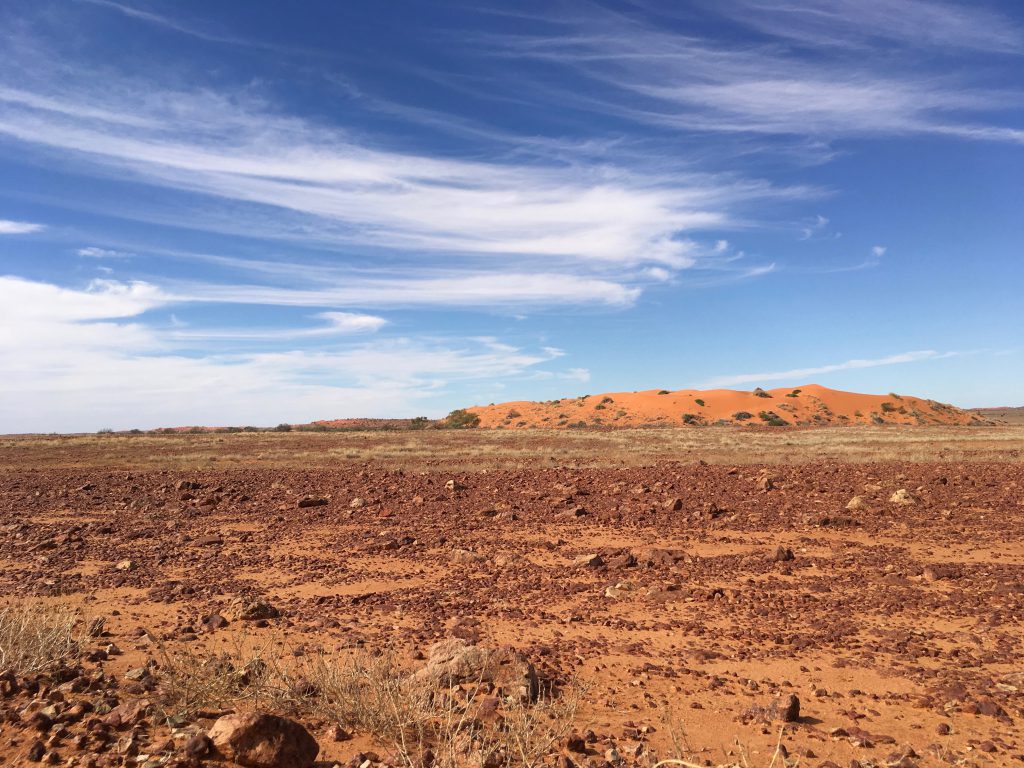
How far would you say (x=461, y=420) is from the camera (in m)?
71.9

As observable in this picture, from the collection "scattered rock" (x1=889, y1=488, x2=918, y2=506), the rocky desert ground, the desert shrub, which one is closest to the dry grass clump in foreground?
the rocky desert ground

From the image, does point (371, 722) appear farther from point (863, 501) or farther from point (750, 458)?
point (750, 458)

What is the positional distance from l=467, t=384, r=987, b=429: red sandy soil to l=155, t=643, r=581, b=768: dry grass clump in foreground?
5456cm

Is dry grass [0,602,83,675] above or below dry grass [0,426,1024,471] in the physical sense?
below

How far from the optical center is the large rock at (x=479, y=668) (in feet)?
15.9

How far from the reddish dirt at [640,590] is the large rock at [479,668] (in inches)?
19.7

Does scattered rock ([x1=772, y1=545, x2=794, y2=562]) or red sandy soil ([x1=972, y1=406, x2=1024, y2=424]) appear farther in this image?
red sandy soil ([x1=972, y1=406, x2=1024, y2=424])

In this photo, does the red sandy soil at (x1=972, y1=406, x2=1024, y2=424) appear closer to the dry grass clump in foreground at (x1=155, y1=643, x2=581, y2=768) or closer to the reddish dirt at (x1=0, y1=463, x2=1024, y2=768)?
the reddish dirt at (x1=0, y1=463, x2=1024, y2=768)

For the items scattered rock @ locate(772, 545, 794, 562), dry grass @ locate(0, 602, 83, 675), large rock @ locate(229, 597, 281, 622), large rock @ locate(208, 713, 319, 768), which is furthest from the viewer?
scattered rock @ locate(772, 545, 794, 562)

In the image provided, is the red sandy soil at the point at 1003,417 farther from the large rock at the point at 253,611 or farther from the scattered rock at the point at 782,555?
the large rock at the point at 253,611

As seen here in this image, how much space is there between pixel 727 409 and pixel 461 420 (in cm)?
2742

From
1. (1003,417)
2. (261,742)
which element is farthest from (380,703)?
(1003,417)

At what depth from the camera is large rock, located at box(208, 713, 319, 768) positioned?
11.9 ft

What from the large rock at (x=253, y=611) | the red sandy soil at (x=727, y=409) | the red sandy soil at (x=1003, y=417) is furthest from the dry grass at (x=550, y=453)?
the red sandy soil at (x=1003, y=417)
